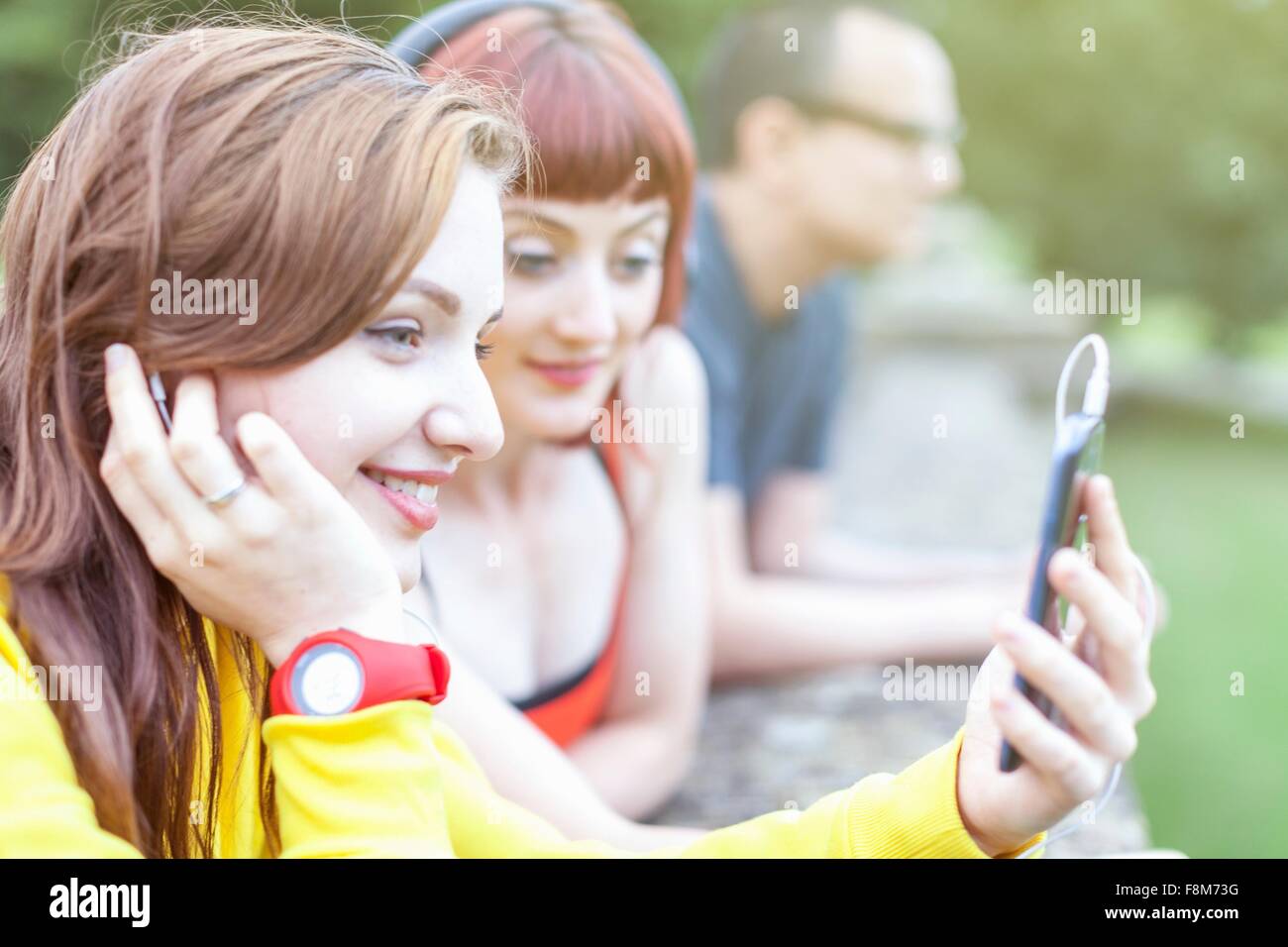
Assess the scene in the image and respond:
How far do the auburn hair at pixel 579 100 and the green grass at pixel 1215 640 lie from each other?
243cm

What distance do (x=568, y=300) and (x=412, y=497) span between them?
30.4 inches

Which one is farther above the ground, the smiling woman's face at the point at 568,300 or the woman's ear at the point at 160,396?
the smiling woman's face at the point at 568,300

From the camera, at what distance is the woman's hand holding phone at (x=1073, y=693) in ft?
4.11

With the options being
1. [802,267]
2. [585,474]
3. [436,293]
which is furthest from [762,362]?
[436,293]

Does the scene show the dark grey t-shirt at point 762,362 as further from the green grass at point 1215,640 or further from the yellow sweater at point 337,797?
the yellow sweater at point 337,797

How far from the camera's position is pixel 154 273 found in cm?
132

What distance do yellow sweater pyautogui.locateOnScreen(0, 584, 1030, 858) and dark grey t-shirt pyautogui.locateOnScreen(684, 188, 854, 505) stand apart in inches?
83.2

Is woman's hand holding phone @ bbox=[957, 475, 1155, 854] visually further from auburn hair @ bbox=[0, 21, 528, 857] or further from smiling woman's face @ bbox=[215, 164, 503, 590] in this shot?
auburn hair @ bbox=[0, 21, 528, 857]

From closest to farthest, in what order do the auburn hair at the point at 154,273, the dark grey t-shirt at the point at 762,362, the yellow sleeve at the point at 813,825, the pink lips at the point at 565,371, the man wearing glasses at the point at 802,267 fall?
the auburn hair at the point at 154,273
the yellow sleeve at the point at 813,825
the pink lips at the point at 565,371
the man wearing glasses at the point at 802,267
the dark grey t-shirt at the point at 762,362

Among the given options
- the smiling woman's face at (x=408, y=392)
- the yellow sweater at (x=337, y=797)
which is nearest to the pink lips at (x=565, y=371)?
the smiling woman's face at (x=408, y=392)

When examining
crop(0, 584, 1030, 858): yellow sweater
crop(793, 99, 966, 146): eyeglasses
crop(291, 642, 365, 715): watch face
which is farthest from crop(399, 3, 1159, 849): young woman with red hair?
crop(793, 99, 966, 146): eyeglasses

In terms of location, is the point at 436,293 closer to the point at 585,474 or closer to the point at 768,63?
the point at 585,474
